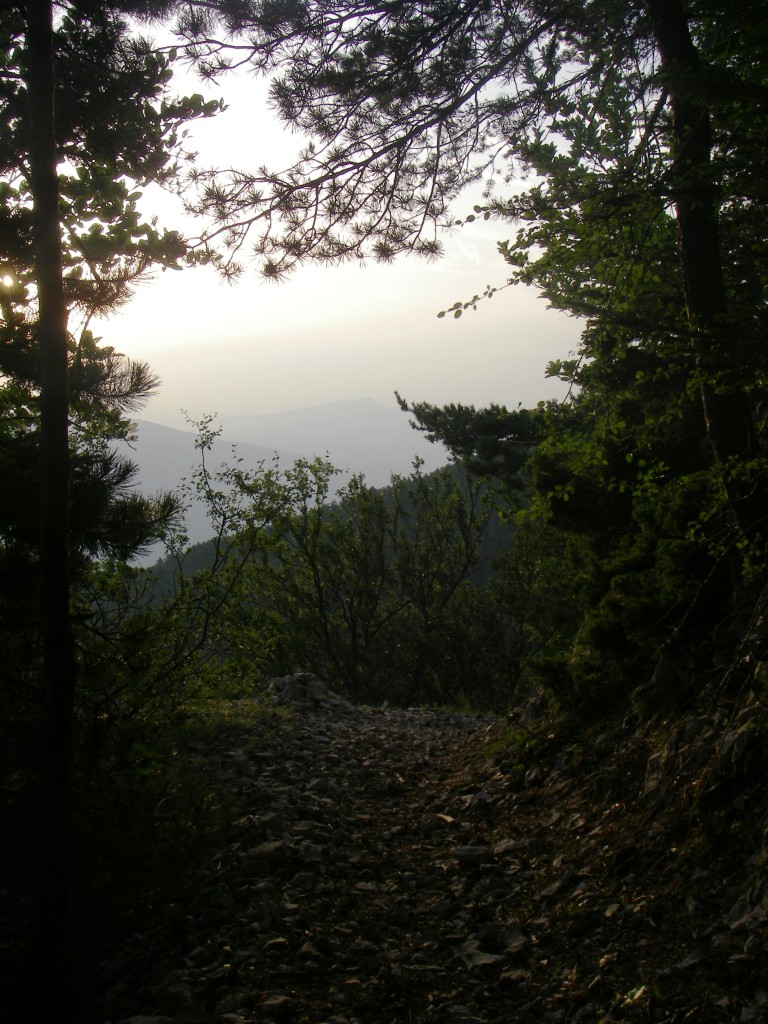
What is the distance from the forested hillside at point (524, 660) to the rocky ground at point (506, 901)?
1.0 inches

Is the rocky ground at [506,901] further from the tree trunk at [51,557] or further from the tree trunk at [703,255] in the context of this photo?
the tree trunk at [703,255]

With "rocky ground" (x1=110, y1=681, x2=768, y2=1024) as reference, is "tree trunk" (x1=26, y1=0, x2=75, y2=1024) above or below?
above

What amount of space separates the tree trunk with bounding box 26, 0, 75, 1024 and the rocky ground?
25.1 inches

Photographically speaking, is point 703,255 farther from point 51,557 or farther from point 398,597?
point 398,597

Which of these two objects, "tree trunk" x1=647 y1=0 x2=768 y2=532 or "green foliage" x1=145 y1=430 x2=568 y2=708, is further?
"green foliage" x1=145 y1=430 x2=568 y2=708

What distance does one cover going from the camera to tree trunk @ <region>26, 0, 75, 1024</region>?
412cm

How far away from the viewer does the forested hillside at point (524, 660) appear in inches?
170

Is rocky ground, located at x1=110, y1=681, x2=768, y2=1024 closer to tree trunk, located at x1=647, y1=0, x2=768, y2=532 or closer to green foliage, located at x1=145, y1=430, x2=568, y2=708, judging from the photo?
tree trunk, located at x1=647, y1=0, x2=768, y2=532

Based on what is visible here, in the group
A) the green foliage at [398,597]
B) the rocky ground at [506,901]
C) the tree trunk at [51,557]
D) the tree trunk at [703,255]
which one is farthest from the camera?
the green foliage at [398,597]

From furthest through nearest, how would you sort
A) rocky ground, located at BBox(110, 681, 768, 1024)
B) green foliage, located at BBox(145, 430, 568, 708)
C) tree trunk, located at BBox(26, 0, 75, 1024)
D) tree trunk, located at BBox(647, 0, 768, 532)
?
green foliage, located at BBox(145, 430, 568, 708)
tree trunk, located at BBox(647, 0, 768, 532)
tree trunk, located at BBox(26, 0, 75, 1024)
rocky ground, located at BBox(110, 681, 768, 1024)

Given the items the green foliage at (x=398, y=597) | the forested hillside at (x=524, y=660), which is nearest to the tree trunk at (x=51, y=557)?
the forested hillside at (x=524, y=660)

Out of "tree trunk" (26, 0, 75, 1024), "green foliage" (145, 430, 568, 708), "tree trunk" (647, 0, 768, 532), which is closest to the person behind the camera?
"tree trunk" (26, 0, 75, 1024)

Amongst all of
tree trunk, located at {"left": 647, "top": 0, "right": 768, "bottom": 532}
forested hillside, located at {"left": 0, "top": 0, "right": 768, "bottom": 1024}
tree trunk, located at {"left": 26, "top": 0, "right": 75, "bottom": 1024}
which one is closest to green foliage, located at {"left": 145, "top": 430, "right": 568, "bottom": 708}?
forested hillside, located at {"left": 0, "top": 0, "right": 768, "bottom": 1024}

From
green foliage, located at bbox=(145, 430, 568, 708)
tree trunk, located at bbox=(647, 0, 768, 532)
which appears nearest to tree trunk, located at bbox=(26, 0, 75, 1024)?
tree trunk, located at bbox=(647, 0, 768, 532)
